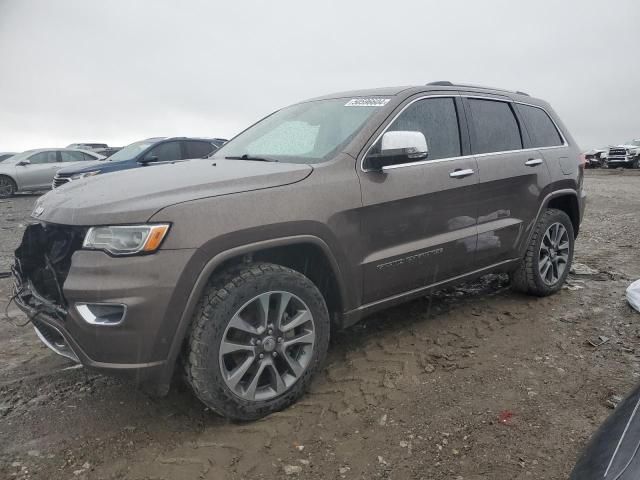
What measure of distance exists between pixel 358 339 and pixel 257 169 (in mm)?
1596

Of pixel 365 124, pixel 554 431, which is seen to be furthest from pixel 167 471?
pixel 365 124

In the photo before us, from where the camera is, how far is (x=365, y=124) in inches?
128

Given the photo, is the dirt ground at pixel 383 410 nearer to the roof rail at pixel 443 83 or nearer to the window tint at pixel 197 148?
the roof rail at pixel 443 83

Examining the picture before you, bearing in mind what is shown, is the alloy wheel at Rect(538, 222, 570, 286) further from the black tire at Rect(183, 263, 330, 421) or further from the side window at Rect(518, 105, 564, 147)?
the black tire at Rect(183, 263, 330, 421)

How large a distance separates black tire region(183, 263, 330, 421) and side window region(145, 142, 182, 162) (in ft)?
27.8

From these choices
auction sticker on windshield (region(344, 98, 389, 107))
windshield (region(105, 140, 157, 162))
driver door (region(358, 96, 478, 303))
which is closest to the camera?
driver door (region(358, 96, 478, 303))

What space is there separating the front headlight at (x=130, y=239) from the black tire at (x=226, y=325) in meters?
0.38

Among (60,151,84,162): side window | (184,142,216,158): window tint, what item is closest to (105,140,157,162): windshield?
(184,142,216,158): window tint

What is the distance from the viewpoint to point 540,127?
4613 mm

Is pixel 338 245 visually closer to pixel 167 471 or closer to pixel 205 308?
pixel 205 308

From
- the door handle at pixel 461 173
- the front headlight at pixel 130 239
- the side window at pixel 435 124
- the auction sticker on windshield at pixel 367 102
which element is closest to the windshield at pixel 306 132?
the auction sticker on windshield at pixel 367 102

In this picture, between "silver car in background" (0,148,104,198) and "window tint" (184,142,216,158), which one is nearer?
"window tint" (184,142,216,158)

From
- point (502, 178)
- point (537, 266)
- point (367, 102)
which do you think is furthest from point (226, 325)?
point (537, 266)

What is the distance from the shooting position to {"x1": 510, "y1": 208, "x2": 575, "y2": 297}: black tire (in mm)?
4363
